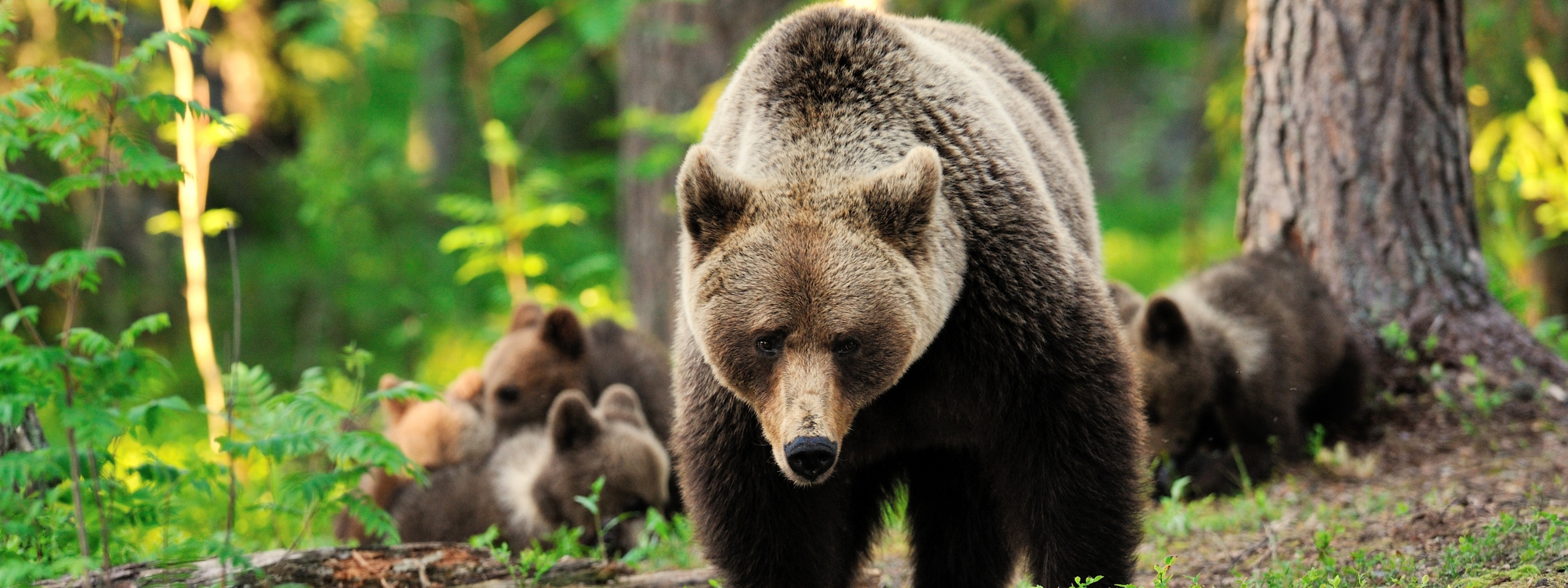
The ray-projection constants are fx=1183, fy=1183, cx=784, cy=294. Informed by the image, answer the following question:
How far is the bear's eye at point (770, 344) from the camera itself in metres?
3.13

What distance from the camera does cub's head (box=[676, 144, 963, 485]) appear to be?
3086 millimetres

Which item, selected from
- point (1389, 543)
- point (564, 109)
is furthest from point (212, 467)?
point (564, 109)

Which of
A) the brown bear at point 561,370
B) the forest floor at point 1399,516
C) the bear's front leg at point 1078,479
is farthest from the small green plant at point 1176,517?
the brown bear at point 561,370

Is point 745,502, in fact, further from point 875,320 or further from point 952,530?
point 952,530

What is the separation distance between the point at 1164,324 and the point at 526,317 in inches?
148

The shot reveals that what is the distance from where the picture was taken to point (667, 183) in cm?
980

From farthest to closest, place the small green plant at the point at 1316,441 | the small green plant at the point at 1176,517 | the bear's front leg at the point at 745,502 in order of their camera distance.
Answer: the small green plant at the point at 1316,441
the small green plant at the point at 1176,517
the bear's front leg at the point at 745,502

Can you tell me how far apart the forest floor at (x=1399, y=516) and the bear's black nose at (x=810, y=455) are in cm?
99

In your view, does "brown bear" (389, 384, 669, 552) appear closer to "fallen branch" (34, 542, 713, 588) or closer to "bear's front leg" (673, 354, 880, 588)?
"fallen branch" (34, 542, 713, 588)

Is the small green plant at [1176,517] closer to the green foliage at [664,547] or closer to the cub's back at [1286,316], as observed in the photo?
the cub's back at [1286,316]

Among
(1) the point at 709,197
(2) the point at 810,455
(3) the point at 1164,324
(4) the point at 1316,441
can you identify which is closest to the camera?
(2) the point at 810,455

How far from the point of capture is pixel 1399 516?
4.63 m

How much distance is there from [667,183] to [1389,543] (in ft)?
21.7

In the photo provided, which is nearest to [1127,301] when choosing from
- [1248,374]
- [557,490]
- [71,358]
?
[1248,374]
